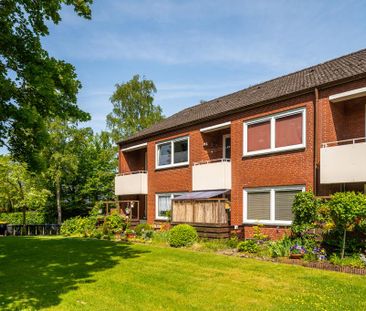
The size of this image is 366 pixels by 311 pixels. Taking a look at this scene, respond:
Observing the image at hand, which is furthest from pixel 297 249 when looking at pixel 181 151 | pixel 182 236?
pixel 181 151

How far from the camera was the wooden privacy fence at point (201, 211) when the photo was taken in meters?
18.6

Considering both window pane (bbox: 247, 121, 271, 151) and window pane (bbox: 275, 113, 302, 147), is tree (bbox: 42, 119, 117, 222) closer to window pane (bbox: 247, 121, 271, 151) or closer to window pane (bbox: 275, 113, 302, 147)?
window pane (bbox: 247, 121, 271, 151)

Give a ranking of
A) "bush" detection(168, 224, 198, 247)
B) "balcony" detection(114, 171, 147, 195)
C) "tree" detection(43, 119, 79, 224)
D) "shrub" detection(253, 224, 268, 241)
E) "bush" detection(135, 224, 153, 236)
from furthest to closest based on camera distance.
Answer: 1. "tree" detection(43, 119, 79, 224)
2. "balcony" detection(114, 171, 147, 195)
3. "bush" detection(135, 224, 153, 236)
4. "bush" detection(168, 224, 198, 247)
5. "shrub" detection(253, 224, 268, 241)

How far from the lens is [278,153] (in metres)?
17.5

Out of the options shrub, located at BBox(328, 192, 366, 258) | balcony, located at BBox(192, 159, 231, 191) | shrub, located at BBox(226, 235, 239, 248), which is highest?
balcony, located at BBox(192, 159, 231, 191)

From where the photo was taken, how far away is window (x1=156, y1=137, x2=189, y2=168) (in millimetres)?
24297

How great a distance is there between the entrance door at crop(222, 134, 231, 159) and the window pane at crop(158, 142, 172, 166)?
4560 mm

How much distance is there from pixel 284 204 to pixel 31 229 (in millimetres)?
23129

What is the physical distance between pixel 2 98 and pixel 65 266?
6054mm

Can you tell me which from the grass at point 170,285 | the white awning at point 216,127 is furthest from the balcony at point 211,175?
the grass at point 170,285

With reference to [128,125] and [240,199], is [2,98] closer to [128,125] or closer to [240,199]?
[240,199]

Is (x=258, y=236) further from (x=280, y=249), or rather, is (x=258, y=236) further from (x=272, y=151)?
(x=272, y=151)

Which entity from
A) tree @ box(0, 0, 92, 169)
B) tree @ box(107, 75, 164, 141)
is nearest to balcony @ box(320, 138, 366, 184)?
tree @ box(0, 0, 92, 169)

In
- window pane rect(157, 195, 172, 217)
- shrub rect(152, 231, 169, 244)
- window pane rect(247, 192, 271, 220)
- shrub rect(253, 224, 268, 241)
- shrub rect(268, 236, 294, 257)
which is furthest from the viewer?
window pane rect(157, 195, 172, 217)
